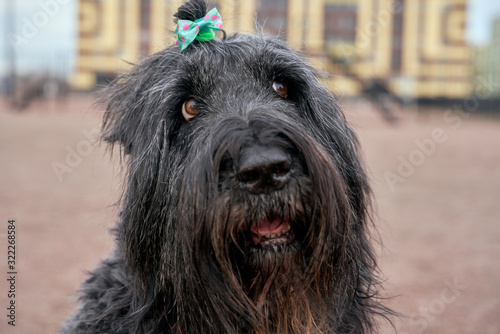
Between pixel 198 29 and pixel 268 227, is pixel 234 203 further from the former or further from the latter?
pixel 198 29

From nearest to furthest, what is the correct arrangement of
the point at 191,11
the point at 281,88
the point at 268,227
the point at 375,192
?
the point at 268,227 < the point at 281,88 < the point at 191,11 < the point at 375,192

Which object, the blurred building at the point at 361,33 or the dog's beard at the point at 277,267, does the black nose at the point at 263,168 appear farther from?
the blurred building at the point at 361,33

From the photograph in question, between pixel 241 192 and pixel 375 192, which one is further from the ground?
pixel 241 192

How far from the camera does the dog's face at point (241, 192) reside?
6.49 feet

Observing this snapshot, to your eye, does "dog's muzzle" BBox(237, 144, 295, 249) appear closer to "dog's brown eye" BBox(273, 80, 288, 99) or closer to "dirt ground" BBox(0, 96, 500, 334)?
"dog's brown eye" BBox(273, 80, 288, 99)

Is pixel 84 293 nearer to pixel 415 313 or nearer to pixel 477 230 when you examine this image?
pixel 415 313

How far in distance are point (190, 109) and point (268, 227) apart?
2.47 ft

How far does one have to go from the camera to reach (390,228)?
18.2 feet

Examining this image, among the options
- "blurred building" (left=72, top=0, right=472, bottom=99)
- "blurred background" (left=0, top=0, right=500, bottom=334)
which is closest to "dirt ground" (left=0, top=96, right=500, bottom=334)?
"blurred background" (left=0, top=0, right=500, bottom=334)

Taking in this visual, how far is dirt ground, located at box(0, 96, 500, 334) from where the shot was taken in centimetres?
445

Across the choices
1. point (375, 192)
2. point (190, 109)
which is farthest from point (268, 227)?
point (375, 192)

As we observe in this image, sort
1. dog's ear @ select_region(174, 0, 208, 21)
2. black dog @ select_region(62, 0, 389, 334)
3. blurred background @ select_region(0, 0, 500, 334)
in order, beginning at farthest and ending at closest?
blurred background @ select_region(0, 0, 500, 334) < dog's ear @ select_region(174, 0, 208, 21) < black dog @ select_region(62, 0, 389, 334)

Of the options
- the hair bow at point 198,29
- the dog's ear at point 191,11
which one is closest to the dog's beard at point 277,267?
the hair bow at point 198,29

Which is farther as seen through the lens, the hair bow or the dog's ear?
the dog's ear
